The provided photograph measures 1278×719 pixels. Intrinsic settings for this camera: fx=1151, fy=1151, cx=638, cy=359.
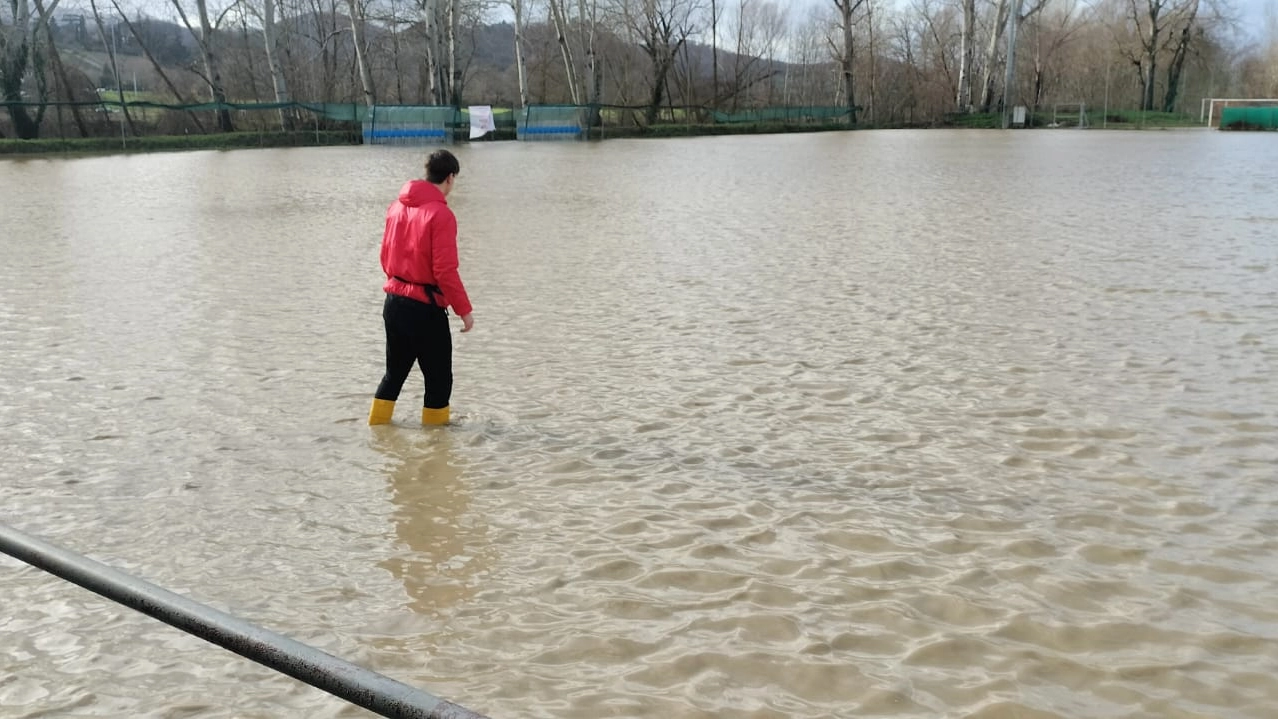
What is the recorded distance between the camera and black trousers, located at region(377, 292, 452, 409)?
6.34m

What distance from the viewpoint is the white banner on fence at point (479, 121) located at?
4631 cm

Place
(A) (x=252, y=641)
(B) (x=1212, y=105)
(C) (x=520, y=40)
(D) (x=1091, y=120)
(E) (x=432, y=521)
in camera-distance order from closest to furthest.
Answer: (A) (x=252, y=641) < (E) (x=432, y=521) < (C) (x=520, y=40) < (B) (x=1212, y=105) < (D) (x=1091, y=120)

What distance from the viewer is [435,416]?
673 cm

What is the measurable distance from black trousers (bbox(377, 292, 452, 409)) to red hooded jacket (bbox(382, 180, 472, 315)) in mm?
91

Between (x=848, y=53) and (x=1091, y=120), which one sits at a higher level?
(x=848, y=53)

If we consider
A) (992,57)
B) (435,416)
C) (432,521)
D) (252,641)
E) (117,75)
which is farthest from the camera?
(992,57)

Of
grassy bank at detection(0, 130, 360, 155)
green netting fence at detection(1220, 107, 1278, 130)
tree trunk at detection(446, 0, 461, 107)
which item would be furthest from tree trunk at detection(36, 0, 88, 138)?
green netting fence at detection(1220, 107, 1278, 130)

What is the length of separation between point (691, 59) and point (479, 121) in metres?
32.0

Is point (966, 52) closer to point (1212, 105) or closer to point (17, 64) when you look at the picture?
point (1212, 105)

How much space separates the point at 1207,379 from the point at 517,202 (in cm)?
1464

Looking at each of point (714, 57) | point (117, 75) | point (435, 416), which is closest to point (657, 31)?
point (714, 57)

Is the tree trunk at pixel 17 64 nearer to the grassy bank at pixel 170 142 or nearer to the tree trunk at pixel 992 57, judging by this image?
the grassy bank at pixel 170 142

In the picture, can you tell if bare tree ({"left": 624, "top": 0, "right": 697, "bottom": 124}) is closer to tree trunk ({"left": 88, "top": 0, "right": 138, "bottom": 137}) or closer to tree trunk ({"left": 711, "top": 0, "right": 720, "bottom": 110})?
tree trunk ({"left": 711, "top": 0, "right": 720, "bottom": 110})

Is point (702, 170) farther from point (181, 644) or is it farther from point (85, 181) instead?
point (181, 644)
